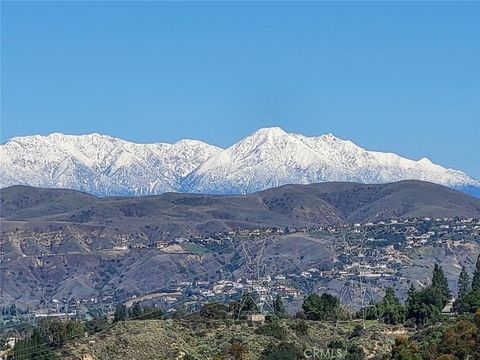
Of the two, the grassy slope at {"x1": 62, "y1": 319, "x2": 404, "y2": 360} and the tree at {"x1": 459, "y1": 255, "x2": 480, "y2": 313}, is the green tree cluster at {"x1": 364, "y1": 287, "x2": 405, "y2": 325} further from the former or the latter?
the tree at {"x1": 459, "y1": 255, "x2": 480, "y2": 313}

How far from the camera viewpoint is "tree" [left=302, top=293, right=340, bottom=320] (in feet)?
341

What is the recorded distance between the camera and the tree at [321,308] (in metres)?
104

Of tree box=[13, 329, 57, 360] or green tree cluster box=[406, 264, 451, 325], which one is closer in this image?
tree box=[13, 329, 57, 360]

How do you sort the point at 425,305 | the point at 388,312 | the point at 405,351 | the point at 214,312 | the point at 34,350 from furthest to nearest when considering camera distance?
the point at 388,312 → the point at 214,312 → the point at 425,305 → the point at 34,350 → the point at 405,351

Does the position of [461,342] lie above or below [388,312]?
below

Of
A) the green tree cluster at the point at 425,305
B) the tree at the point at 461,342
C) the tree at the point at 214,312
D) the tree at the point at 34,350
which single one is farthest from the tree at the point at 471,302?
the tree at the point at 34,350

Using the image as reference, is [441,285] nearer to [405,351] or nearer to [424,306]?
[424,306]

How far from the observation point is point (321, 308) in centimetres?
10512

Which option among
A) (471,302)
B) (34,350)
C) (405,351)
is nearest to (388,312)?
(471,302)

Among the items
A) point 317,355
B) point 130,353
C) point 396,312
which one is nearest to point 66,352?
point 130,353

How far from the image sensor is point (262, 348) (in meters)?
87.4

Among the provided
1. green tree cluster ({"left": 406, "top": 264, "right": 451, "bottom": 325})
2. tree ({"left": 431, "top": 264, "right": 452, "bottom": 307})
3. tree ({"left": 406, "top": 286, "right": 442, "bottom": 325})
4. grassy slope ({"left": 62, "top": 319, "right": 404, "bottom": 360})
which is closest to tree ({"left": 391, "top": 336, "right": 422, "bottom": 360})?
grassy slope ({"left": 62, "top": 319, "right": 404, "bottom": 360})

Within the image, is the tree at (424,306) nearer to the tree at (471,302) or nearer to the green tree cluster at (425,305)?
the green tree cluster at (425,305)

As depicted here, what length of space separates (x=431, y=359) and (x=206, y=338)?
21489 mm
